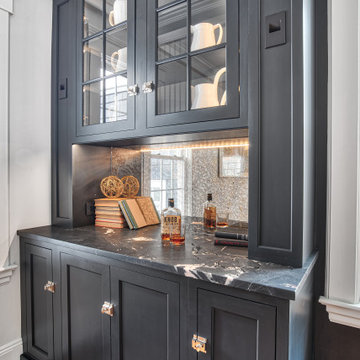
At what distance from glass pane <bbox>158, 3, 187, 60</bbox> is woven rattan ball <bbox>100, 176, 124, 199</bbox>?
0.89 metres

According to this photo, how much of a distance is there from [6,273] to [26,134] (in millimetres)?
867

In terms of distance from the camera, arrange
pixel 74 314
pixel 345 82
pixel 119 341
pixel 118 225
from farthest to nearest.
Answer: pixel 118 225
pixel 74 314
pixel 119 341
pixel 345 82

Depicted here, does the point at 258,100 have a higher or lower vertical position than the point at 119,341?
higher

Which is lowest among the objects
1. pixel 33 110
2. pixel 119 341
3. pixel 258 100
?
pixel 119 341

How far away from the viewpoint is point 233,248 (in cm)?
119

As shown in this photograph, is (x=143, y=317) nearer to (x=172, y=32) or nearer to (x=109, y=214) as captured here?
(x=109, y=214)

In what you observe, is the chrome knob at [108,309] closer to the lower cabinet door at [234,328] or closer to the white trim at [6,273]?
the lower cabinet door at [234,328]

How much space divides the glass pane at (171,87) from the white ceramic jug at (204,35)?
0.31 ft

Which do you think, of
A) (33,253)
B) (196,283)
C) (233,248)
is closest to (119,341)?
(196,283)

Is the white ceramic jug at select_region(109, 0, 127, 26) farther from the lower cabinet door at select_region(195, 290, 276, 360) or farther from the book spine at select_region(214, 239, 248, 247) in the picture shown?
the lower cabinet door at select_region(195, 290, 276, 360)

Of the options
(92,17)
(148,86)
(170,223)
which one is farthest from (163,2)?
(170,223)

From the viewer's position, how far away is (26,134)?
1645mm

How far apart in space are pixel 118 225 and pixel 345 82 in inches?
55.5

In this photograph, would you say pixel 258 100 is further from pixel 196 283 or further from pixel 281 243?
pixel 196 283
